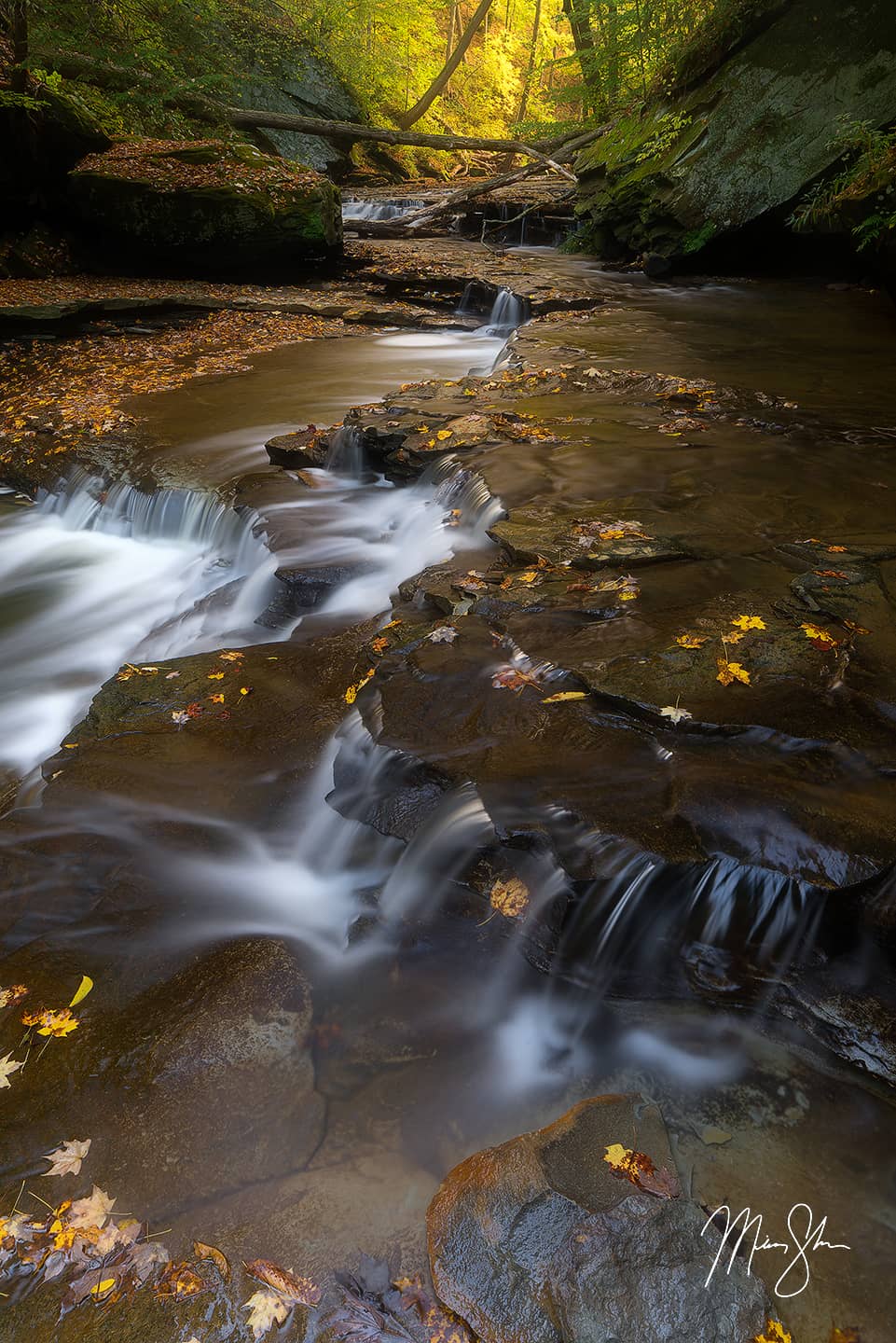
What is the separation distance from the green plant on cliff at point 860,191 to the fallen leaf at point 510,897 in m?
9.04

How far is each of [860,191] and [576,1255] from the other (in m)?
11.6

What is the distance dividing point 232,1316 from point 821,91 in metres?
14.9

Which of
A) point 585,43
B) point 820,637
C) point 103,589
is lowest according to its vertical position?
point 103,589

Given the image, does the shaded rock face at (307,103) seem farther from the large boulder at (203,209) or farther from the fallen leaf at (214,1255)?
the fallen leaf at (214,1255)

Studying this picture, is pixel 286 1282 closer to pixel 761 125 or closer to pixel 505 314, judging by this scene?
pixel 505 314

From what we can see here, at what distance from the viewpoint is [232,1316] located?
213cm

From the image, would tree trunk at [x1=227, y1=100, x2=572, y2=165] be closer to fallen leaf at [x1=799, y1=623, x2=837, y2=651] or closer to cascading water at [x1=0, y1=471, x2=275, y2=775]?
cascading water at [x1=0, y1=471, x2=275, y2=775]

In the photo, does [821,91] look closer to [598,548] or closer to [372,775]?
[598,548]

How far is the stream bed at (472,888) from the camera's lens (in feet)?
8.29

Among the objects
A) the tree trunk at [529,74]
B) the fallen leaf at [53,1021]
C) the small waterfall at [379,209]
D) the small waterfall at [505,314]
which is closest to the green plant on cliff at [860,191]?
the small waterfall at [505,314]

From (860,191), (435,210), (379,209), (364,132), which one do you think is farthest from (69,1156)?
(379,209)

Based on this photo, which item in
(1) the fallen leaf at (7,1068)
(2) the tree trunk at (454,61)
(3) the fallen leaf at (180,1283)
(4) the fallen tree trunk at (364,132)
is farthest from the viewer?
(2) the tree trunk at (454,61)

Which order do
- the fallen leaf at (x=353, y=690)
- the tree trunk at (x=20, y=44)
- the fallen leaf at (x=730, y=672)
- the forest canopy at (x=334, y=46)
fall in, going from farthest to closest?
the forest canopy at (x=334, y=46), the tree trunk at (x=20, y=44), the fallen leaf at (x=353, y=690), the fallen leaf at (x=730, y=672)

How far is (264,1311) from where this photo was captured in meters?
2.15
